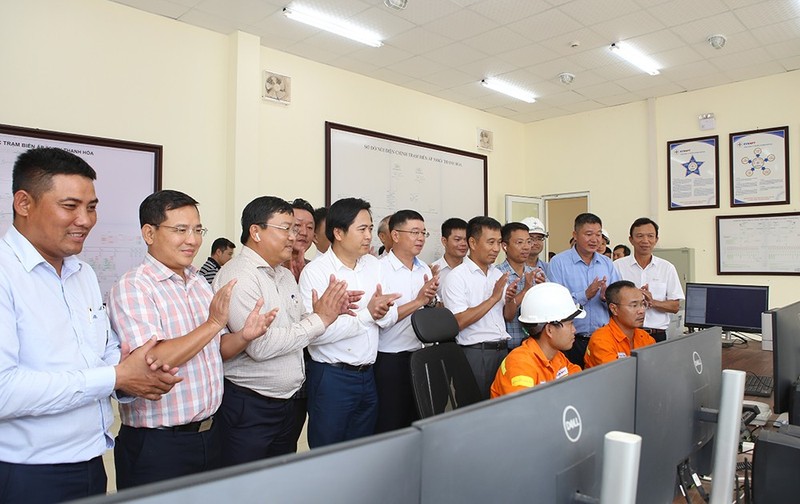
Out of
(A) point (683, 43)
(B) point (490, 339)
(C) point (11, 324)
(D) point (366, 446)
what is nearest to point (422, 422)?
(D) point (366, 446)

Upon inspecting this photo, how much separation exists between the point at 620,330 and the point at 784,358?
82cm

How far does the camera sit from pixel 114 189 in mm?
3623

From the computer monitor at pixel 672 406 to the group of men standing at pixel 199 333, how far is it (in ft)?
1.79

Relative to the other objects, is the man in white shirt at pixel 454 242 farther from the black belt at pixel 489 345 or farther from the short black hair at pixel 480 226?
the black belt at pixel 489 345

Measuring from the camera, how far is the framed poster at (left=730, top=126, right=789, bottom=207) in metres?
5.13

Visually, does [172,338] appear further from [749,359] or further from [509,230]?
[749,359]

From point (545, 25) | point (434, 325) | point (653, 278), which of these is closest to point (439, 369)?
point (434, 325)

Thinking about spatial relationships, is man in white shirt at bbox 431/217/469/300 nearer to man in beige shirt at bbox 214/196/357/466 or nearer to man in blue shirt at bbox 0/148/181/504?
man in beige shirt at bbox 214/196/357/466

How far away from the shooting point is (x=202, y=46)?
4086 mm

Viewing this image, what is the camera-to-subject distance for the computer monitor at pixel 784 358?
5.43 ft

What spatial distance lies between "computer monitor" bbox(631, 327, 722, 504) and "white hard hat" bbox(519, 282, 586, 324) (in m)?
0.54

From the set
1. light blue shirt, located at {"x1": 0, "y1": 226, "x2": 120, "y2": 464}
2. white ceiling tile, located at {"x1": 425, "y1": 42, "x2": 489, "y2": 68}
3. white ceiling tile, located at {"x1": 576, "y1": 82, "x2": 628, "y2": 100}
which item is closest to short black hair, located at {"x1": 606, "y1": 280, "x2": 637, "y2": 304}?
light blue shirt, located at {"x1": 0, "y1": 226, "x2": 120, "y2": 464}

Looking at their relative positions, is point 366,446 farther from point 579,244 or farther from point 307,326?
point 579,244

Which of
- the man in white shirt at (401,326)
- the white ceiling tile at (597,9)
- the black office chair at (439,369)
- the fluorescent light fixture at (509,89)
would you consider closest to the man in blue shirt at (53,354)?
the black office chair at (439,369)
